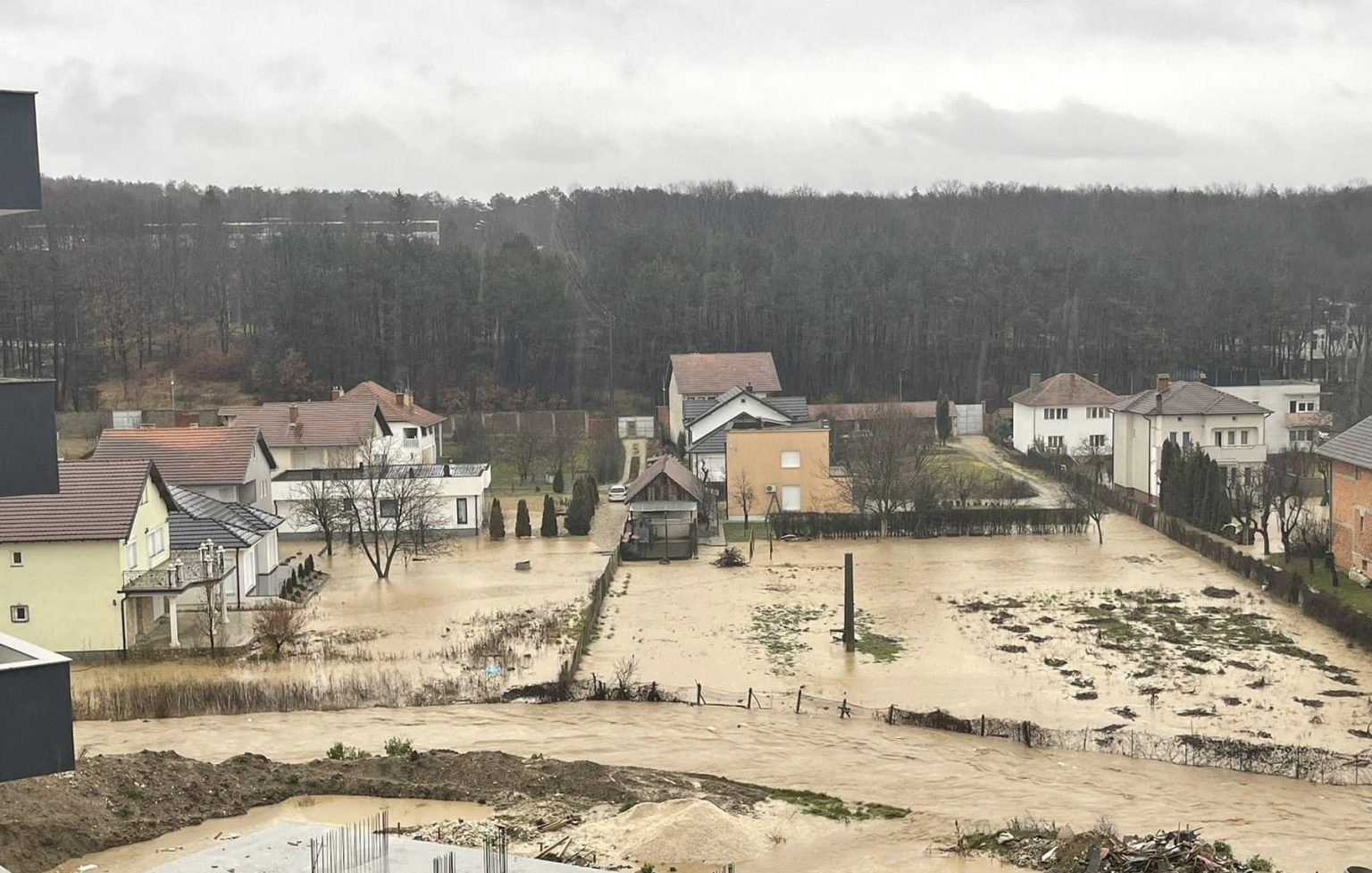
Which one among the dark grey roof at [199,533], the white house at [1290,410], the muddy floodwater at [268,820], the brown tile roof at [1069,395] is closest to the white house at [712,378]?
the brown tile roof at [1069,395]

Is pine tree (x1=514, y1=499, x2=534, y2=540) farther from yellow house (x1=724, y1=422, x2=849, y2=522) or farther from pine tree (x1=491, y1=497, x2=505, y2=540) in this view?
yellow house (x1=724, y1=422, x2=849, y2=522)

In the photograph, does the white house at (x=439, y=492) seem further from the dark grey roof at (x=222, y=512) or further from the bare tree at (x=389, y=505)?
the dark grey roof at (x=222, y=512)

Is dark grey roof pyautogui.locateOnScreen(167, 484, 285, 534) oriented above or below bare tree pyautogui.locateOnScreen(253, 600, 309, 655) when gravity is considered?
above

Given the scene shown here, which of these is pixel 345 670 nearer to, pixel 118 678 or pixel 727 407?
pixel 118 678

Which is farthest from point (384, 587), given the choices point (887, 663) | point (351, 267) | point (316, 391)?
point (351, 267)

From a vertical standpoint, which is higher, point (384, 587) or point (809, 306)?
point (809, 306)

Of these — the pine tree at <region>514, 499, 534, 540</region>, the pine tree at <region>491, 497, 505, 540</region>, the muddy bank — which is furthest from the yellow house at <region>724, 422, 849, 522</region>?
the muddy bank
